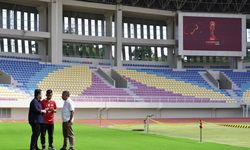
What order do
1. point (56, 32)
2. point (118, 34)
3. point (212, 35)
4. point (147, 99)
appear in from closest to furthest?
point (147, 99) < point (56, 32) < point (118, 34) < point (212, 35)

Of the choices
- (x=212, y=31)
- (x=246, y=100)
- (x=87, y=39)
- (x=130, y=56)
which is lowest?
(x=246, y=100)

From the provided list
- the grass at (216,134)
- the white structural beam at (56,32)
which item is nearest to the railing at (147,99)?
the white structural beam at (56,32)

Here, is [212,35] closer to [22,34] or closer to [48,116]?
[22,34]

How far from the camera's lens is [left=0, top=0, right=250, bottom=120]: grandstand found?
5119cm

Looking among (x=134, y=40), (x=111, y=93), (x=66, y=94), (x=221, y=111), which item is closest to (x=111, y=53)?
(x=134, y=40)

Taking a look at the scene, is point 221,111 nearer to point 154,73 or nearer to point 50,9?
point 154,73

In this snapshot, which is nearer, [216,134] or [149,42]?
[216,134]

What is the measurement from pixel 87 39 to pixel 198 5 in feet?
49.7

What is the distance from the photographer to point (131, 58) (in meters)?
65.9

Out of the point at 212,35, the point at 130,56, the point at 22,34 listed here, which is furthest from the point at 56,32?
the point at 212,35

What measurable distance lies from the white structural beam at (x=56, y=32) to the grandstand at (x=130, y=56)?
10 cm

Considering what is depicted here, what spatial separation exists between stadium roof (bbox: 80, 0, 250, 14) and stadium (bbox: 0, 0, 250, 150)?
0.40ft

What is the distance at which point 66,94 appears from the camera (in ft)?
52.9

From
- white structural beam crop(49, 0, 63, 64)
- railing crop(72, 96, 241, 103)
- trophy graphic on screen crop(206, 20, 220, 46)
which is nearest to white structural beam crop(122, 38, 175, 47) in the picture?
trophy graphic on screen crop(206, 20, 220, 46)
